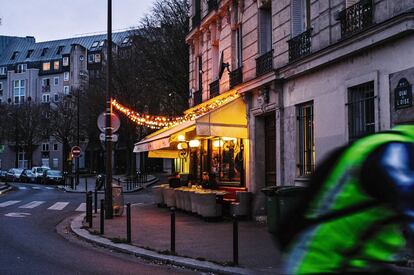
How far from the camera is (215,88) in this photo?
21.5 m

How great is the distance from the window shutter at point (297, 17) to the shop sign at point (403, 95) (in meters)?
4.91

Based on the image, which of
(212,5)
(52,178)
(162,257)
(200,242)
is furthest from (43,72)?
(162,257)

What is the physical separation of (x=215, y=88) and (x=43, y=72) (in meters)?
78.9

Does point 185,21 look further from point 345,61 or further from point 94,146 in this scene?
point 94,146

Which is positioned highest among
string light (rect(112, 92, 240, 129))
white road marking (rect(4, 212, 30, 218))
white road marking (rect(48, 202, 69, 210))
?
string light (rect(112, 92, 240, 129))

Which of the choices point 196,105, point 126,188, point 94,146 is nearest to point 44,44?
point 94,146

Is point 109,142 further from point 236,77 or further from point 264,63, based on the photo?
point 264,63

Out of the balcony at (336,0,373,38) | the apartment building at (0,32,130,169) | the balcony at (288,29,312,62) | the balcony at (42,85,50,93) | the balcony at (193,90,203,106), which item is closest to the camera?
the balcony at (336,0,373,38)

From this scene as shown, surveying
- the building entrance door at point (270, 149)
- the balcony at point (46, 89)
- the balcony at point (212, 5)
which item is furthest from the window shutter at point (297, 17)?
the balcony at point (46, 89)

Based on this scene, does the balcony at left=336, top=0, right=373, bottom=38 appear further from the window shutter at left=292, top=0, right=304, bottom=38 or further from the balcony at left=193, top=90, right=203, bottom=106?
the balcony at left=193, top=90, right=203, bottom=106

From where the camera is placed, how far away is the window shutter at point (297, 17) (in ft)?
48.5

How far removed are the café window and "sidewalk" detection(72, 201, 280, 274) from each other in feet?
7.38

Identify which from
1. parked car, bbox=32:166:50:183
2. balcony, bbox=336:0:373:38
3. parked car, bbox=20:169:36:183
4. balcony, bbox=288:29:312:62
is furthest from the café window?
parked car, bbox=20:169:36:183

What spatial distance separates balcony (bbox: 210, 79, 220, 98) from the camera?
21094mm
